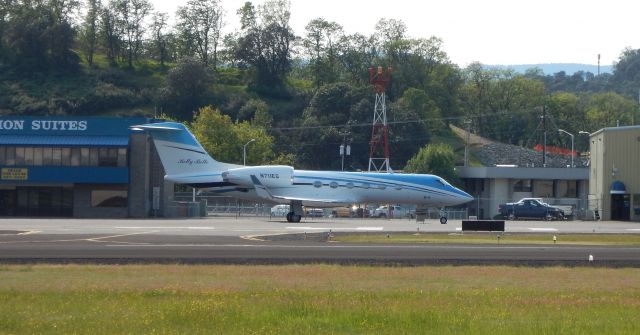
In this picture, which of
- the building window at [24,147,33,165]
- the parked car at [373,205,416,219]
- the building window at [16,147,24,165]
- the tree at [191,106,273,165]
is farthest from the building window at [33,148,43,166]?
the tree at [191,106,273,165]

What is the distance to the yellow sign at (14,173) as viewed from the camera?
72.0m

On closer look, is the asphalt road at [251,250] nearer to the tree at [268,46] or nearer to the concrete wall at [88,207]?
the concrete wall at [88,207]

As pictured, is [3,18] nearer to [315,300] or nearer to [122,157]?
[122,157]

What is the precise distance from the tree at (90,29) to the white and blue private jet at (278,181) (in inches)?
3662

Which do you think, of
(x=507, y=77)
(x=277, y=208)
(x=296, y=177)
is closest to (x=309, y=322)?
(x=296, y=177)

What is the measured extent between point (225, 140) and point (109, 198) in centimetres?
3384

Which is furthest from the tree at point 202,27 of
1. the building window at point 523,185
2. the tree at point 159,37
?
the building window at point 523,185

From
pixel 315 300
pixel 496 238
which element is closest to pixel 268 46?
pixel 496 238

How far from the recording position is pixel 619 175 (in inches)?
2936

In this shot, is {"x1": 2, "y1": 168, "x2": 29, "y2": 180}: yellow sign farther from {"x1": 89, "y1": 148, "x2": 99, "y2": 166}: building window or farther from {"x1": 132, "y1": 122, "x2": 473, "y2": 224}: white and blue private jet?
{"x1": 132, "y1": 122, "x2": 473, "y2": 224}: white and blue private jet

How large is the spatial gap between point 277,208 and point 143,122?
16499 mm

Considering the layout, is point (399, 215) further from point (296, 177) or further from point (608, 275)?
point (608, 275)

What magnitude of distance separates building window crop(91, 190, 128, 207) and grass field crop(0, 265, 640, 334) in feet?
148

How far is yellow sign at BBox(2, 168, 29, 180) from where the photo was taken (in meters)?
72.0
